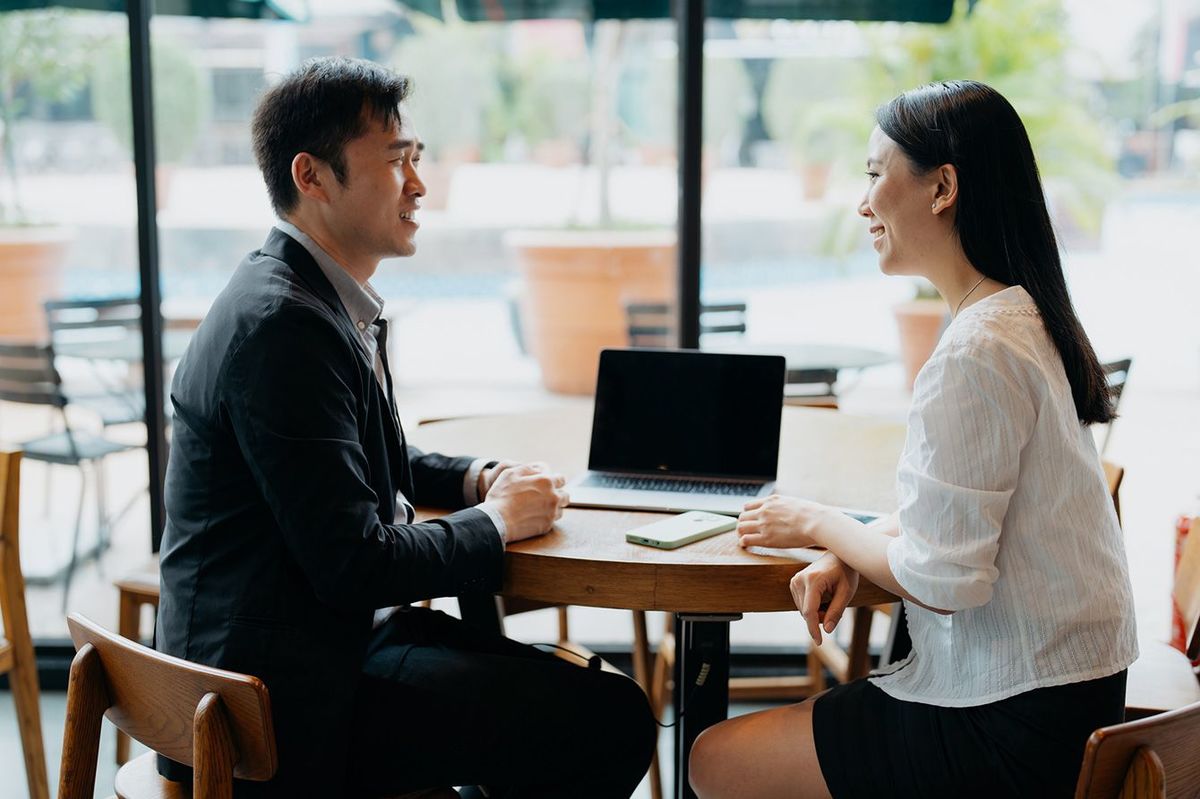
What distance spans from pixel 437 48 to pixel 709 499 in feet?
6.01

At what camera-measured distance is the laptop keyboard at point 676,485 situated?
203 cm

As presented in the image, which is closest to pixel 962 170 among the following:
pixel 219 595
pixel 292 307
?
pixel 292 307

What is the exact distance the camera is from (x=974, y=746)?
158 centimetres

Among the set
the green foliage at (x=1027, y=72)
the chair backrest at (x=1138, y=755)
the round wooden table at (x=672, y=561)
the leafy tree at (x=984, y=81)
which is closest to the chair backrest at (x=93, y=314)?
the round wooden table at (x=672, y=561)

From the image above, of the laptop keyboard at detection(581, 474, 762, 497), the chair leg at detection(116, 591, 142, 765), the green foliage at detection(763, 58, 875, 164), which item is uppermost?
the green foliage at detection(763, 58, 875, 164)

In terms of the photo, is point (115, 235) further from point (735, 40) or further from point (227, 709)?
point (227, 709)

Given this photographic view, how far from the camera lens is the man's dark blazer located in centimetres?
159

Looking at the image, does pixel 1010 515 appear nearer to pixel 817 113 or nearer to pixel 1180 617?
pixel 1180 617

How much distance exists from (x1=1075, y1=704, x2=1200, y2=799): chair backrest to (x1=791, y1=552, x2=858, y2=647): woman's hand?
368 mm

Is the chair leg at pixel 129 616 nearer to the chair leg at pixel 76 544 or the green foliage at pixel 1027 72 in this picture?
the chair leg at pixel 76 544

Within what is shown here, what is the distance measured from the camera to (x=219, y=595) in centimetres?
165

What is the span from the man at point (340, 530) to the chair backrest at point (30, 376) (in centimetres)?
187

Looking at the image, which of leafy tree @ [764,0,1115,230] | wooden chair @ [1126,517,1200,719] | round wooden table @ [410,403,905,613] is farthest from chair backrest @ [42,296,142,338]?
wooden chair @ [1126,517,1200,719]

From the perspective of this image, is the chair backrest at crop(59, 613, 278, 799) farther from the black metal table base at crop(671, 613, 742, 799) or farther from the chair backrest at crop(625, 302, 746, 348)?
the chair backrest at crop(625, 302, 746, 348)
